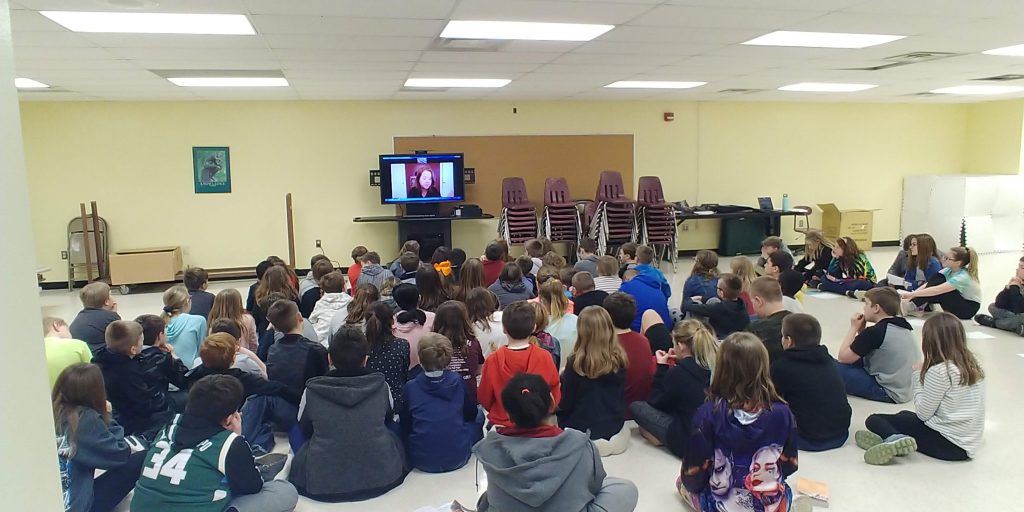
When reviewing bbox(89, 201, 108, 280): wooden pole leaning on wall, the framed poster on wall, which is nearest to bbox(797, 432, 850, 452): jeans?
the framed poster on wall

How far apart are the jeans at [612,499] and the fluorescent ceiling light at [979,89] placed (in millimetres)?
8931

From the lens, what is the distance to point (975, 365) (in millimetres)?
3285

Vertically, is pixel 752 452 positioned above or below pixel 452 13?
below

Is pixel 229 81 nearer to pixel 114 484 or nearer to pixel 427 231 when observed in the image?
pixel 427 231

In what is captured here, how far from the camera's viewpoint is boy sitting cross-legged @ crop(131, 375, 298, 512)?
99.7 inches

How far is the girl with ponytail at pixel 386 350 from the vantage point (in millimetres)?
3592

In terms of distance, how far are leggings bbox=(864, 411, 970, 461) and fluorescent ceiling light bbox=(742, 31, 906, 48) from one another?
9.70 feet

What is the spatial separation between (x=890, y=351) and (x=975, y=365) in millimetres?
843

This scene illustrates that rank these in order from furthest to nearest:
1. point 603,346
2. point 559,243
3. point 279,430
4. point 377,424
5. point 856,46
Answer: point 559,243
point 856,46
point 279,430
point 603,346
point 377,424

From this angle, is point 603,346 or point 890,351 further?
point 890,351

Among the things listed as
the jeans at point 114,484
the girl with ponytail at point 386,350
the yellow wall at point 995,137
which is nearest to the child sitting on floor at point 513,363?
the girl with ponytail at point 386,350

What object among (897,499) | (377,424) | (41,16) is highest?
(41,16)

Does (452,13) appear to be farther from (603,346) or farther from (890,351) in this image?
(890,351)

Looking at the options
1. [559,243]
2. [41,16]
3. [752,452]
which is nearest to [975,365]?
[752,452]
